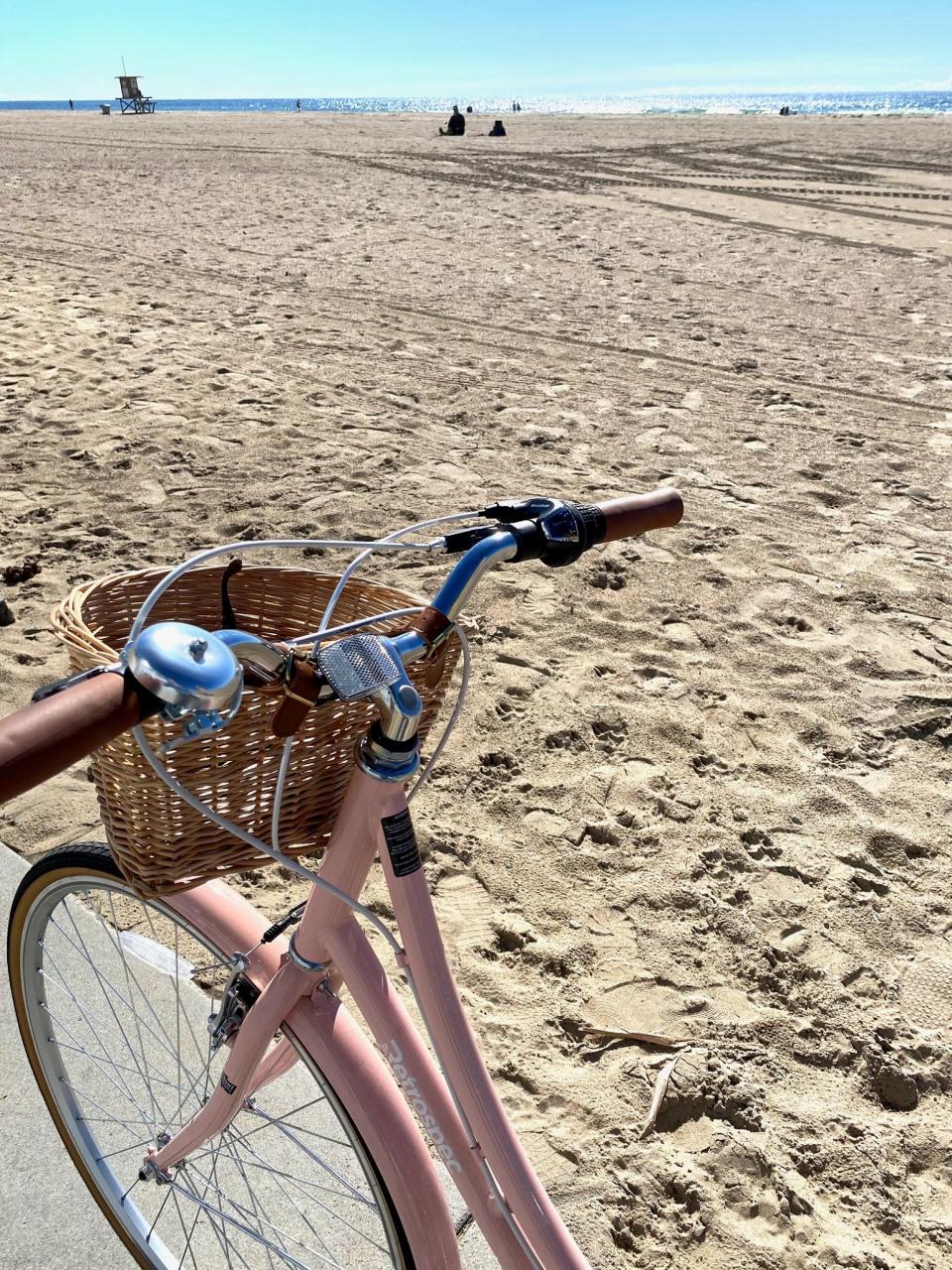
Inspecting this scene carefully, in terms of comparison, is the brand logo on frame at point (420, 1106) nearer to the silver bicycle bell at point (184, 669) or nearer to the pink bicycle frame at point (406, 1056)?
the pink bicycle frame at point (406, 1056)

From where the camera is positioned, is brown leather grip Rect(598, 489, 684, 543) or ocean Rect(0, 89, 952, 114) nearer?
brown leather grip Rect(598, 489, 684, 543)

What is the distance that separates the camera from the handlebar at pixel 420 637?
2.60 feet

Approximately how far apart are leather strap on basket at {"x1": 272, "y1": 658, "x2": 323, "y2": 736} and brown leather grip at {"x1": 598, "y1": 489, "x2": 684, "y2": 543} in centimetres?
48

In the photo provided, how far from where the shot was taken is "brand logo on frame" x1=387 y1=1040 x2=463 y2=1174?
1.18 meters

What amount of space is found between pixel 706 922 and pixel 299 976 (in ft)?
5.47

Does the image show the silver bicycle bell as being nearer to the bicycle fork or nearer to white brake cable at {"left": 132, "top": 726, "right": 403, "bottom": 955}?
white brake cable at {"left": 132, "top": 726, "right": 403, "bottom": 955}

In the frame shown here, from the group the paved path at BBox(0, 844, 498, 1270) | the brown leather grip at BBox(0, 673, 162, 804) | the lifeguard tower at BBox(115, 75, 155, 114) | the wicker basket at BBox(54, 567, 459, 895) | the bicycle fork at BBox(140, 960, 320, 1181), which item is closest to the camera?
the brown leather grip at BBox(0, 673, 162, 804)

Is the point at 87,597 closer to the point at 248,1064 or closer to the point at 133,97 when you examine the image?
the point at 248,1064

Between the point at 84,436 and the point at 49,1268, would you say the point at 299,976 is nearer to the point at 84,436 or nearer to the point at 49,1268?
the point at 49,1268

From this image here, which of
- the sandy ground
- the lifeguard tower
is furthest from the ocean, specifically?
the sandy ground

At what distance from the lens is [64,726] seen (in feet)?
2.66

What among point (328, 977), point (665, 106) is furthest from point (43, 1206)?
point (665, 106)

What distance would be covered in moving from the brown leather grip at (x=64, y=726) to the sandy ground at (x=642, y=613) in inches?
64.0

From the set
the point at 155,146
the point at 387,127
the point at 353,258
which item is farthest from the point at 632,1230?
the point at 387,127
